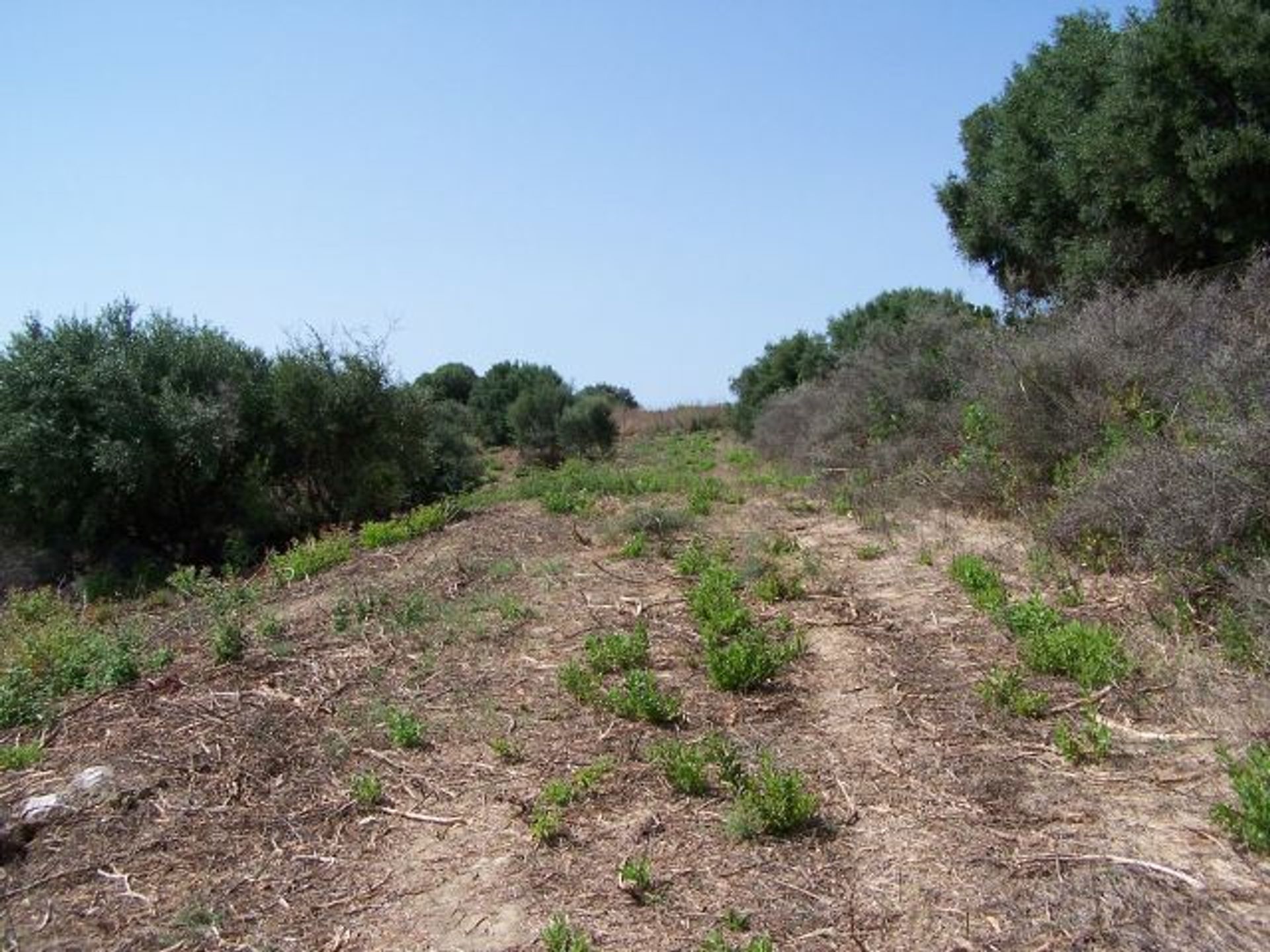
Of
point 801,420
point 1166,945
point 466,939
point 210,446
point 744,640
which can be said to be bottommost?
point 1166,945

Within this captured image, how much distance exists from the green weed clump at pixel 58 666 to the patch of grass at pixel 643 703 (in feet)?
11.7

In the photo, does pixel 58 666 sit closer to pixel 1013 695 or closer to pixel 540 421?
pixel 1013 695

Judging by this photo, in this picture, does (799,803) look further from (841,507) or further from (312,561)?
(312,561)

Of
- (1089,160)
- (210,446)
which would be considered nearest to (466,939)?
(1089,160)

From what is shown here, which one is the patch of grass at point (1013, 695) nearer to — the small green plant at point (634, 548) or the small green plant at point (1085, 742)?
the small green plant at point (1085, 742)

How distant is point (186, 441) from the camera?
1650cm

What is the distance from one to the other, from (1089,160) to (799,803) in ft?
33.1

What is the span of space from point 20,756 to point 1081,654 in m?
5.83

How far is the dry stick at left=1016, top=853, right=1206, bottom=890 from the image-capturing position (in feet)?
10.9

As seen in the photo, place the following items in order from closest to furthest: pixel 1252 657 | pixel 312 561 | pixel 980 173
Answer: pixel 1252 657
pixel 312 561
pixel 980 173

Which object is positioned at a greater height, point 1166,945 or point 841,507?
point 841,507

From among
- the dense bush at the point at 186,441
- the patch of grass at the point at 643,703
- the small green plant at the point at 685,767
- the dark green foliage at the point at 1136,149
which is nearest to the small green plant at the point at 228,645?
the patch of grass at the point at 643,703

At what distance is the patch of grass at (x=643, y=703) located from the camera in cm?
518

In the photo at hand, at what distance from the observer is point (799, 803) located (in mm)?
3992
